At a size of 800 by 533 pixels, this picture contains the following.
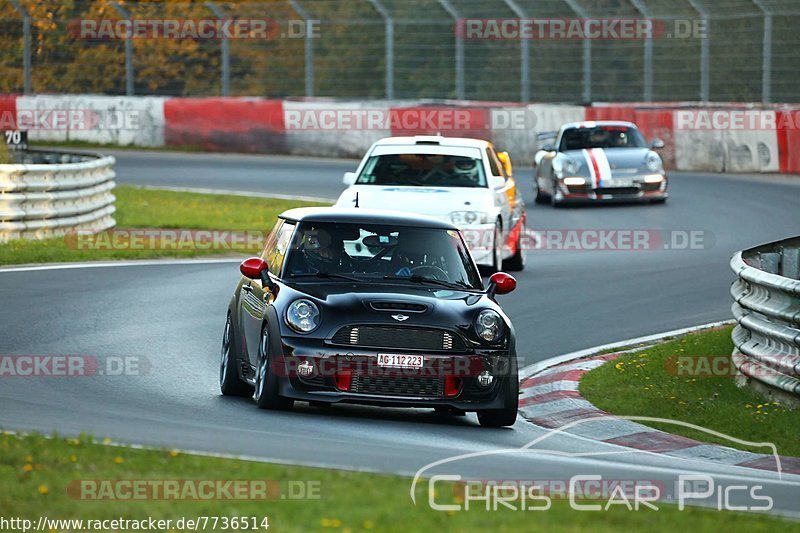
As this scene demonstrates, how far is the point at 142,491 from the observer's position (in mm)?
6652

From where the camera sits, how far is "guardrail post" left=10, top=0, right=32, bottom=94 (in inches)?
1399

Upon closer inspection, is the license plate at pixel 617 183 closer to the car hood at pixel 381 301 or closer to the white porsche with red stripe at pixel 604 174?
the white porsche with red stripe at pixel 604 174

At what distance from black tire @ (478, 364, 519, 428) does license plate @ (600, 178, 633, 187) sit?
51.6 ft

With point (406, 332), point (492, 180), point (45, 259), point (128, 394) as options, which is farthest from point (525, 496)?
point (45, 259)

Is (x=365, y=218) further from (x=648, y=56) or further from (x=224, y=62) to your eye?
(x=224, y=62)

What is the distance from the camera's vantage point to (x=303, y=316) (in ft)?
31.7

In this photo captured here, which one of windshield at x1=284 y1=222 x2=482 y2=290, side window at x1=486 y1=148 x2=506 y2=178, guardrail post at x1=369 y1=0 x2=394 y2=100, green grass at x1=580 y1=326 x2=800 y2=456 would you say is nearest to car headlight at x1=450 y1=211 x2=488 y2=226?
side window at x1=486 y1=148 x2=506 y2=178

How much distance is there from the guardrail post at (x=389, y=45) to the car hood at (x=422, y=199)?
18.0 meters

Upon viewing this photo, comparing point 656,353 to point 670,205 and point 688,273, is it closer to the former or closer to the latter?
point 688,273

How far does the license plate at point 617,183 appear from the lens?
83.0 ft

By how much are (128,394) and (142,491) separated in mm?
3694
